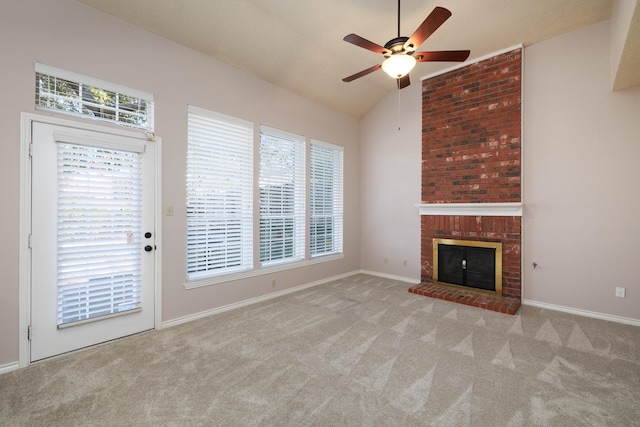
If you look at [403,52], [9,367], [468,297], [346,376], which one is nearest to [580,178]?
[468,297]

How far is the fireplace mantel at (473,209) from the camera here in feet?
13.1

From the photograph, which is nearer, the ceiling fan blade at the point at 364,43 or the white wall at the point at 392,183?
the ceiling fan blade at the point at 364,43

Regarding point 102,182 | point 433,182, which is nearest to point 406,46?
point 433,182

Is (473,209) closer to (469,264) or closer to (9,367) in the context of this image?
(469,264)

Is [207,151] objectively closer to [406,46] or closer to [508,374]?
[406,46]

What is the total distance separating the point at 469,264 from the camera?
14.5 ft

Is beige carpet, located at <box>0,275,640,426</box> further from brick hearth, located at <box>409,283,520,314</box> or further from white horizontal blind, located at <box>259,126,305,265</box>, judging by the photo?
white horizontal blind, located at <box>259,126,305,265</box>

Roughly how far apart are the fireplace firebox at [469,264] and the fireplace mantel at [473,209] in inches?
17.8

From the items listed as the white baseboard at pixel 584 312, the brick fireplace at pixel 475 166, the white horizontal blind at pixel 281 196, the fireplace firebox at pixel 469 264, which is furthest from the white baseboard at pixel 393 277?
the white horizontal blind at pixel 281 196

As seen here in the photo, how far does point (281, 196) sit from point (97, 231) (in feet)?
7.80

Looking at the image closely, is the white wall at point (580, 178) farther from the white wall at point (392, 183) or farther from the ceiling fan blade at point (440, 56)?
the ceiling fan blade at point (440, 56)

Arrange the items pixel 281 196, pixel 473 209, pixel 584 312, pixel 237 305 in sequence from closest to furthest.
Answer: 1. pixel 584 312
2. pixel 237 305
3. pixel 473 209
4. pixel 281 196

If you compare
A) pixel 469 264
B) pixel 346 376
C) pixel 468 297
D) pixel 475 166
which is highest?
pixel 475 166

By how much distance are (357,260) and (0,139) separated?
5242 mm
